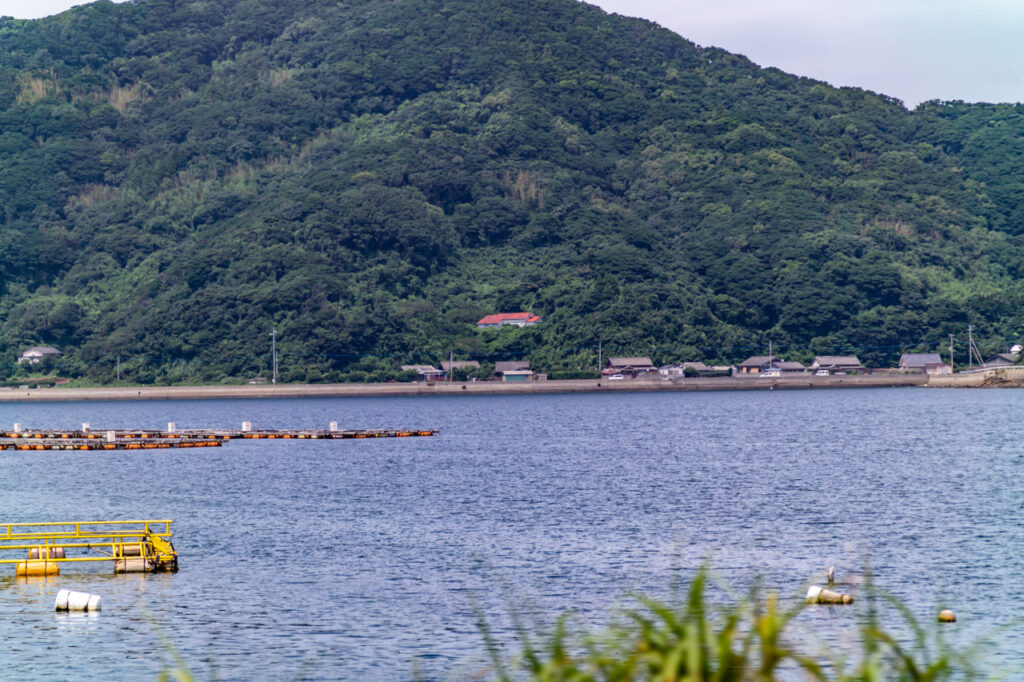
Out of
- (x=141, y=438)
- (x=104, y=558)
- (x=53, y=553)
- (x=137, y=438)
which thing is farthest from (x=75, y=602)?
(x=137, y=438)

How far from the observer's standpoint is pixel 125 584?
4156cm

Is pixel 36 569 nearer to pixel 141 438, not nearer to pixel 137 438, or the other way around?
pixel 141 438

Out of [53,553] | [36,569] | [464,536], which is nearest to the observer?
[36,569]

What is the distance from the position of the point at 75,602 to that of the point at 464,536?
19508 millimetres

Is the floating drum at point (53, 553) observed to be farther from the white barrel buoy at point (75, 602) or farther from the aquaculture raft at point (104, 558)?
the white barrel buoy at point (75, 602)

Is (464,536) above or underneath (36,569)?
underneath

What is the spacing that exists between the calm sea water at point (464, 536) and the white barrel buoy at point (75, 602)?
0.60 metres

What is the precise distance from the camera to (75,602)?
36.6 metres

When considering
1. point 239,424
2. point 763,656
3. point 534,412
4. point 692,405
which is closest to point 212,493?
point 763,656

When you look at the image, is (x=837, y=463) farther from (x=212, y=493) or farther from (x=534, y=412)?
(x=534, y=412)

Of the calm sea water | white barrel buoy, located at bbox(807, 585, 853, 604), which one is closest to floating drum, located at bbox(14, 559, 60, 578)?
the calm sea water

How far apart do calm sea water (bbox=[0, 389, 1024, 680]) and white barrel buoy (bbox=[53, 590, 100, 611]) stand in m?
0.60

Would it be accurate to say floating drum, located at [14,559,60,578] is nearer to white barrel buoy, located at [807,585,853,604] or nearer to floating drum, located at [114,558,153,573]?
floating drum, located at [114,558,153,573]

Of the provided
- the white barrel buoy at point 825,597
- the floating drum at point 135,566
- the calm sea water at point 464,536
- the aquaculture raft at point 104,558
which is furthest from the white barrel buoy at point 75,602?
the white barrel buoy at point 825,597
